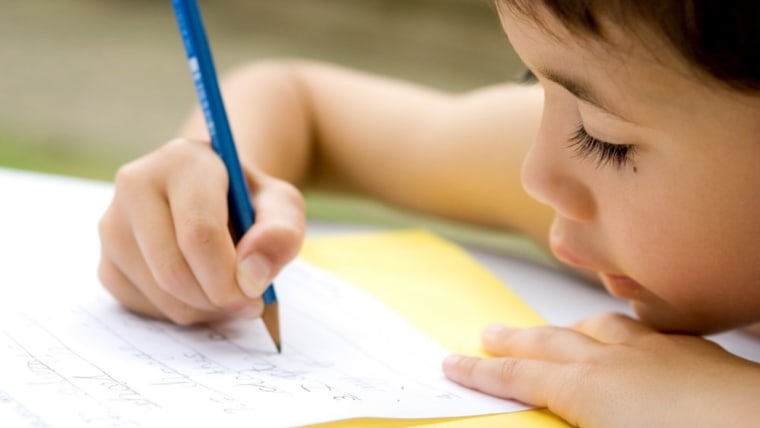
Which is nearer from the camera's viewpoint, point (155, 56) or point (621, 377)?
point (621, 377)

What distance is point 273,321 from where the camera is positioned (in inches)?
21.4

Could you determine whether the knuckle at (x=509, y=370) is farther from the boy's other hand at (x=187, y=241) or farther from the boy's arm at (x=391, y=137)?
the boy's arm at (x=391, y=137)

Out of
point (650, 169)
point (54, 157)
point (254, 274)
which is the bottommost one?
point (54, 157)

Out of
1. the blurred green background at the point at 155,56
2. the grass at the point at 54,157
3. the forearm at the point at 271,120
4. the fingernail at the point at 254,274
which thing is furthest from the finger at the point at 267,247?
the grass at the point at 54,157

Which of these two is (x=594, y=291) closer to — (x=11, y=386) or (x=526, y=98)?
(x=526, y=98)

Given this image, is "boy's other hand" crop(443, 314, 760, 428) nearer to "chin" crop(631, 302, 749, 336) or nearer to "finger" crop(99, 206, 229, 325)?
"chin" crop(631, 302, 749, 336)

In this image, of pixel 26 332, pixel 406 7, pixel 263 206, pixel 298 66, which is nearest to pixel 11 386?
pixel 26 332

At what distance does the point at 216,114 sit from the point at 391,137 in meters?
0.35

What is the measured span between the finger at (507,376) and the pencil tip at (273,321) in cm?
9

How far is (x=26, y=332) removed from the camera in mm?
508

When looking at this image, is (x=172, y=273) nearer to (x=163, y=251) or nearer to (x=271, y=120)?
(x=163, y=251)

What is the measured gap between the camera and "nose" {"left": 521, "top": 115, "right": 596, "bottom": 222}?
0.51 m

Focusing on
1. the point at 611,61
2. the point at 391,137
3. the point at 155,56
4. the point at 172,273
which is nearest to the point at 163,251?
the point at 172,273

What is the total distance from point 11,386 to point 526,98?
1.64 ft
